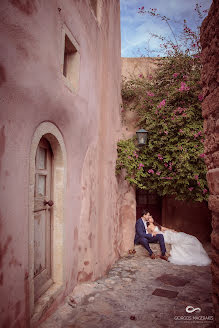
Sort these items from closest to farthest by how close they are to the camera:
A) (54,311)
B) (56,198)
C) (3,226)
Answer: (3,226) < (54,311) < (56,198)

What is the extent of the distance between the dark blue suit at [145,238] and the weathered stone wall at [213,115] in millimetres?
4439

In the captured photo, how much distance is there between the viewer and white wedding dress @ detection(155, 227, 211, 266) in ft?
20.5

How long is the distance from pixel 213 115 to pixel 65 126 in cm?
203

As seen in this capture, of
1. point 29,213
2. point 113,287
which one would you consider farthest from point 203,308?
point 29,213

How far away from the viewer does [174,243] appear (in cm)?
695

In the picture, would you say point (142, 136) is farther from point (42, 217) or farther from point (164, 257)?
point (42, 217)

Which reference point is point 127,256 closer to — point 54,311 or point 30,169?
point 54,311

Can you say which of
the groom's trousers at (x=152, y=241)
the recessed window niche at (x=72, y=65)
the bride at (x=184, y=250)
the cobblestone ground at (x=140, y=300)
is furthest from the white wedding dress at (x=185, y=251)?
the recessed window niche at (x=72, y=65)

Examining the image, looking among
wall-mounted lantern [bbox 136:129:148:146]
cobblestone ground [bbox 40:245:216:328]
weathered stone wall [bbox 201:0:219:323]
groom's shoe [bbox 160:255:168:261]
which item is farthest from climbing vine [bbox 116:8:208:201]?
weathered stone wall [bbox 201:0:219:323]

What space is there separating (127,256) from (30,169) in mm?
Answer: 4887

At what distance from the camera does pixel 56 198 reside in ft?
12.2

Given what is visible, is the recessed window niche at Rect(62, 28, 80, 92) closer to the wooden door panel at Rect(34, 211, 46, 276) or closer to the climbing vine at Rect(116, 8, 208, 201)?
the wooden door panel at Rect(34, 211, 46, 276)

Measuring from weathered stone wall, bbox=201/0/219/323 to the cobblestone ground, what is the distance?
1.42 m

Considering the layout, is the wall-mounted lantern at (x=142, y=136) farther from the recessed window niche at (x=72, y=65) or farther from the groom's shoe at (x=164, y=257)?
the recessed window niche at (x=72, y=65)
